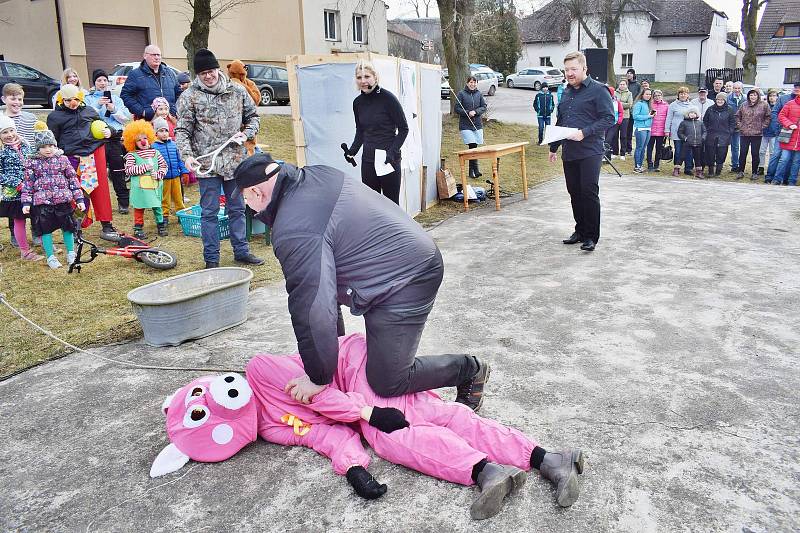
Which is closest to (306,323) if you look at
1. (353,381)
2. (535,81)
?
(353,381)

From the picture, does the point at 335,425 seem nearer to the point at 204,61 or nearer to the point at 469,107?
the point at 204,61

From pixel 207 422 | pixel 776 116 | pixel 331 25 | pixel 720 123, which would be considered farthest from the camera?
pixel 331 25

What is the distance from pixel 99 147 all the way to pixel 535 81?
3670cm

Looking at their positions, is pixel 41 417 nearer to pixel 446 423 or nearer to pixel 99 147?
pixel 446 423

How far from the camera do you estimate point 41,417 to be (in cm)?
364

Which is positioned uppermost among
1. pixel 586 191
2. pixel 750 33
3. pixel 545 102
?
pixel 750 33


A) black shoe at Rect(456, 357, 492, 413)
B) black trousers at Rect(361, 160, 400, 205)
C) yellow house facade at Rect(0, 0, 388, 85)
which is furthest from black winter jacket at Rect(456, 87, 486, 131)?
black shoe at Rect(456, 357, 492, 413)

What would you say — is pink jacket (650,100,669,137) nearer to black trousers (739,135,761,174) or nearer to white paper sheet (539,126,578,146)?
black trousers (739,135,761,174)

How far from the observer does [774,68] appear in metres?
45.2

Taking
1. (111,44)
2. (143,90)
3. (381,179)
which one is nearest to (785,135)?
(381,179)

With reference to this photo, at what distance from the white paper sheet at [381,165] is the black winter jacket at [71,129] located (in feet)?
10.6

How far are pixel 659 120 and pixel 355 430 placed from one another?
42.3ft

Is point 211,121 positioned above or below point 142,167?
above

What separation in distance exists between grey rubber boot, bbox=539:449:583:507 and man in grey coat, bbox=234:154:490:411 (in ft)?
2.19
